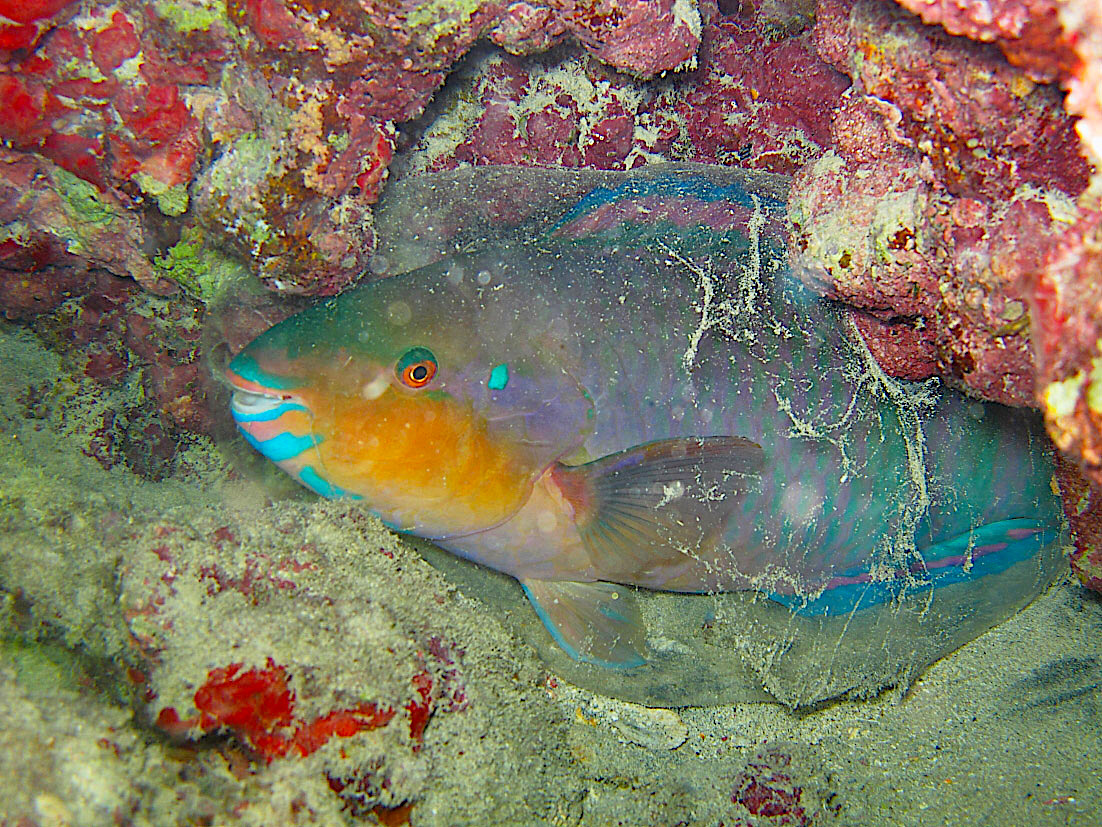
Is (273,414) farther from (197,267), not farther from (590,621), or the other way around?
(590,621)

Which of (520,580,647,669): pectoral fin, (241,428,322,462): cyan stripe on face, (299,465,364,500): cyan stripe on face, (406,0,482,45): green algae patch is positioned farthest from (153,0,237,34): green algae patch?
(520,580,647,669): pectoral fin

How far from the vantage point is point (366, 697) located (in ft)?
5.80

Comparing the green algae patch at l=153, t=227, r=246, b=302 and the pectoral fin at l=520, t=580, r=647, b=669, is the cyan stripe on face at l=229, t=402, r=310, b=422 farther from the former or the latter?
the pectoral fin at l=520, t=580, r=647, b=669

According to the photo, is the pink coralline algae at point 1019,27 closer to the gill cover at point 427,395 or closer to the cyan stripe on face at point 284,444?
the gill cover at point 427,395

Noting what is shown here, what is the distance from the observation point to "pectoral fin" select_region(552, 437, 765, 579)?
8.42ft

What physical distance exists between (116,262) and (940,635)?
4.12 meters

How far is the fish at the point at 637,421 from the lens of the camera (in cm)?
242

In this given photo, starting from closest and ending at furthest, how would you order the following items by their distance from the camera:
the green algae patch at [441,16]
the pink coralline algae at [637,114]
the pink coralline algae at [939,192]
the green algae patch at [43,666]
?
the green algae patch at [43,666] < the pink coralline algae at [939,192] < the green algae patch at [441,16] < the pink coralline algae at [637,114]

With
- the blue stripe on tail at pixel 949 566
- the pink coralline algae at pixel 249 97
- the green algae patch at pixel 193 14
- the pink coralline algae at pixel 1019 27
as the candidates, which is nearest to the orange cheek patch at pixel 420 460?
the pink coralline algae at pixel 249 97

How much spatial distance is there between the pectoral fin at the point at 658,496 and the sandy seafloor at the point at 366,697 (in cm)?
59

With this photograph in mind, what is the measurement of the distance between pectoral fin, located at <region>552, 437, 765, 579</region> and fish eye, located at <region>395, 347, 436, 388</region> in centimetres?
68

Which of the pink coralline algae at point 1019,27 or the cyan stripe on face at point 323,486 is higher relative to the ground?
the pink coralline algae at point 1019,27

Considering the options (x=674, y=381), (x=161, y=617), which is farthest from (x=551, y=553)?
(x=161, y=617)

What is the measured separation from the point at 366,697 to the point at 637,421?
4.83 feet
